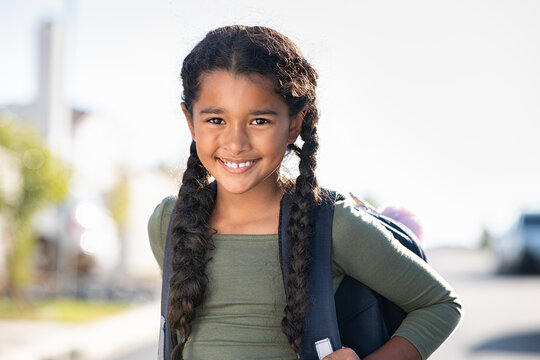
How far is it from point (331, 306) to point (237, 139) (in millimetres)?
517

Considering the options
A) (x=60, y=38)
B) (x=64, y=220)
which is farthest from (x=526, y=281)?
(x=60, y=38)

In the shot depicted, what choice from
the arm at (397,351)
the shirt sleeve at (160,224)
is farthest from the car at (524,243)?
the arm at (397,351)

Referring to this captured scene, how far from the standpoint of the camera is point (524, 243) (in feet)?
70.2

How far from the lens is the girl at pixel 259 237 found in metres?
2.09

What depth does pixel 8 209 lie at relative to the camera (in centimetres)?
1579

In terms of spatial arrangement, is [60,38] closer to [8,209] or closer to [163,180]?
[8,209]

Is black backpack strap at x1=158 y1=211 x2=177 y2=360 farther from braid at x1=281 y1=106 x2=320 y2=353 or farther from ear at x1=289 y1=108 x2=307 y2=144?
ear at x1=289 y1=108 x2=307 y2=144

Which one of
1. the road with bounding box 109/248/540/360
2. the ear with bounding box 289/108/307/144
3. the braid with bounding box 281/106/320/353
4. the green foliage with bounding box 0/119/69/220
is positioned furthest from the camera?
the green foliage with bounding box 0/119/69/220

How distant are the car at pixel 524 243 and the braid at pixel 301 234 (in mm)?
20060

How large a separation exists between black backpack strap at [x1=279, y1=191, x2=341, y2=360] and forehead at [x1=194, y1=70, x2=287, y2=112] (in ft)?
1.05

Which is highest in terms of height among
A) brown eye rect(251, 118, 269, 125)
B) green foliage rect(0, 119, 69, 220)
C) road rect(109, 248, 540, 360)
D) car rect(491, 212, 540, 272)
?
green foliage rect(0, 119, 69, 220)

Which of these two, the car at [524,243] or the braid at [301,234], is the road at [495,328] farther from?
the braid at [301,234]

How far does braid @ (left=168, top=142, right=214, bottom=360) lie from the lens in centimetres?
217

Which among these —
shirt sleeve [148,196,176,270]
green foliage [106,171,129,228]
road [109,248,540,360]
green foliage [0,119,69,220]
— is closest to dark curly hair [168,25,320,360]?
shirt sleeve [148,196,176,270]
